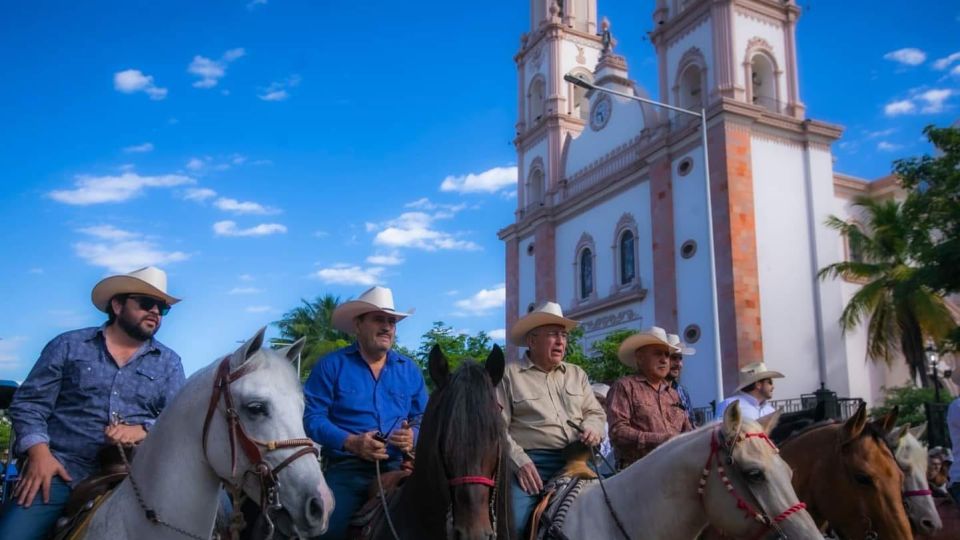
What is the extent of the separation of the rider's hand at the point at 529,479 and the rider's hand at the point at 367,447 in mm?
908

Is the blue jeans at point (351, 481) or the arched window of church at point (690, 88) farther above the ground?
the arched window of church at point (690, 88)

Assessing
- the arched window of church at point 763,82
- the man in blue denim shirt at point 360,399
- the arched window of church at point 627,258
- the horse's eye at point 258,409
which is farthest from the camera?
the arched window of church at point 627,258

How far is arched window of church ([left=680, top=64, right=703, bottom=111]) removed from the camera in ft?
102

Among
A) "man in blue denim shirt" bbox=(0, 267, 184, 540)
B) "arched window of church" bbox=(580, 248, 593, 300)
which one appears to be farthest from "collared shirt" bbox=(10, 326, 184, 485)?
"arched window of church" bbox=(580, 248, 593, 300)

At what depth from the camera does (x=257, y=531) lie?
5020 mm

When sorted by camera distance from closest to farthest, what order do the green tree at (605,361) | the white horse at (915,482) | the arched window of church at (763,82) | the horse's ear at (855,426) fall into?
1. the horse's ear at (855,426)
2. the white horse at (915,482)
3. the green tree at (605,361)
4. the arched window of church at (763,82)

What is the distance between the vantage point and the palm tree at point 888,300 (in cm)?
2453

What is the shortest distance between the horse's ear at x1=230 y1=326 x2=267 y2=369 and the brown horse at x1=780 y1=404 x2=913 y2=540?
4.28 m

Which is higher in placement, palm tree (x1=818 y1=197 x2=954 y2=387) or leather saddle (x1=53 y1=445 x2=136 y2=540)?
palm tree (x1=818 y1=197 x2=954 y2=387)

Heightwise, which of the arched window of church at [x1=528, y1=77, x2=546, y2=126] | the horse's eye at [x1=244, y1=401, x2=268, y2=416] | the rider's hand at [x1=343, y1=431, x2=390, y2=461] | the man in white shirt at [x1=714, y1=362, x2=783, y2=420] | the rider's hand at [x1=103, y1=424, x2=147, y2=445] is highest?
the arched window of church at [x1=528, y1=77, x2=546, y2=126]

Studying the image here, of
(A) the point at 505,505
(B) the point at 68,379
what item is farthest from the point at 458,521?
(B) the point at 68,379

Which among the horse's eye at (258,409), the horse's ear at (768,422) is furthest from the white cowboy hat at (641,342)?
the horse's eye at (258,409)

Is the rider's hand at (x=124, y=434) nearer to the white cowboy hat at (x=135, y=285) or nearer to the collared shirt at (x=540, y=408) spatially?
the white cowboy hat at (x=135, y=285)

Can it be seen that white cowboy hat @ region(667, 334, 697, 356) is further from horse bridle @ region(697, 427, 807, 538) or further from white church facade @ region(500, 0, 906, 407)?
white church facade @ region(500, 0, 906, 407)
